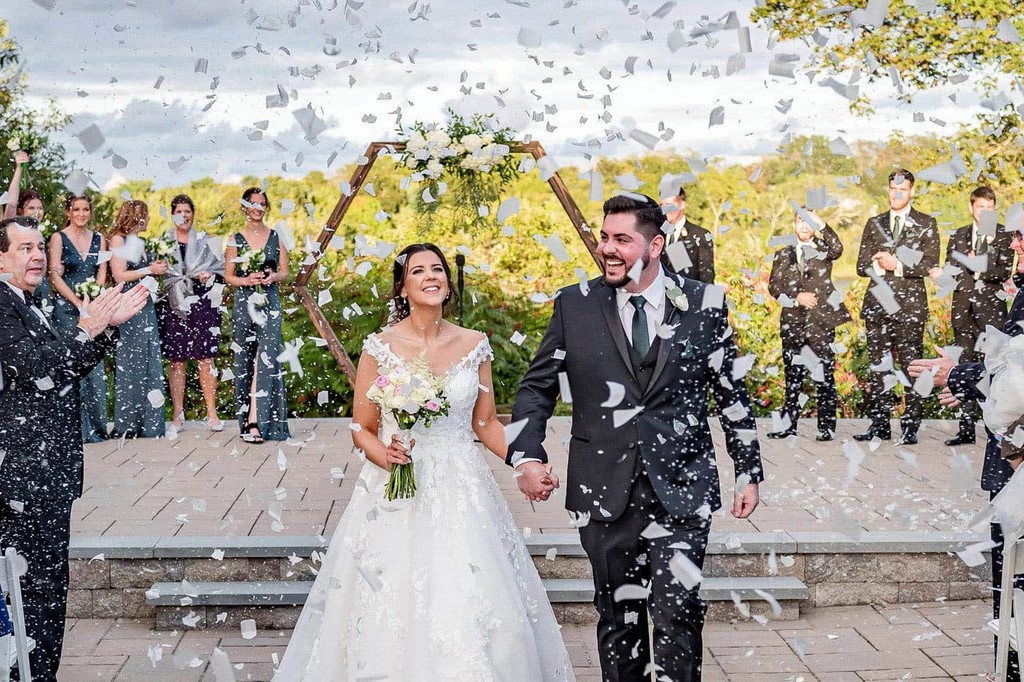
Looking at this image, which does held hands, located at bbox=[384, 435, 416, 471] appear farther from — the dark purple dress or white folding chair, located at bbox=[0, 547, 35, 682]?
the dark purple dress

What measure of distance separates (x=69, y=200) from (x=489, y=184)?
9.52ft

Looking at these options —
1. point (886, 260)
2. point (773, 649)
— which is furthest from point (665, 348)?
point (886, 260)

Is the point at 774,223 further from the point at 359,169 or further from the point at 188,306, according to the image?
the point at 188,306

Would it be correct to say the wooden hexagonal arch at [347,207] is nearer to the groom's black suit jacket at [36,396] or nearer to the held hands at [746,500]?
the groom's black suit jacket at [36,396]

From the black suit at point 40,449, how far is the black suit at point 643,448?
5.11ft

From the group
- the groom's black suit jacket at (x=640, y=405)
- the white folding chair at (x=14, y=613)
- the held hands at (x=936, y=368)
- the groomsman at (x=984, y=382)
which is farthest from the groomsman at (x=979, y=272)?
the white folding chair at (x=14, y=613)

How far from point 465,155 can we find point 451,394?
3.94 meters

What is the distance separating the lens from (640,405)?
3.53m

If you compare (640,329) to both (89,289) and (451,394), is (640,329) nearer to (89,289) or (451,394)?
(451,394)

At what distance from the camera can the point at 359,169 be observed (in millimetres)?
7750

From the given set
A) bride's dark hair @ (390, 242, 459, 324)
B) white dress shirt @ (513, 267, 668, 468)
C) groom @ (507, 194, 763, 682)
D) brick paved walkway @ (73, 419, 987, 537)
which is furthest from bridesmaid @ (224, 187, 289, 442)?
white dress shirt @ (513, 267, 668, 468)

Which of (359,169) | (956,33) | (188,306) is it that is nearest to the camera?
(359,169)

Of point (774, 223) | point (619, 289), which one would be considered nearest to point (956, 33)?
point (774, 223)

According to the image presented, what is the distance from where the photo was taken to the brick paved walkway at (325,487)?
570 cm
